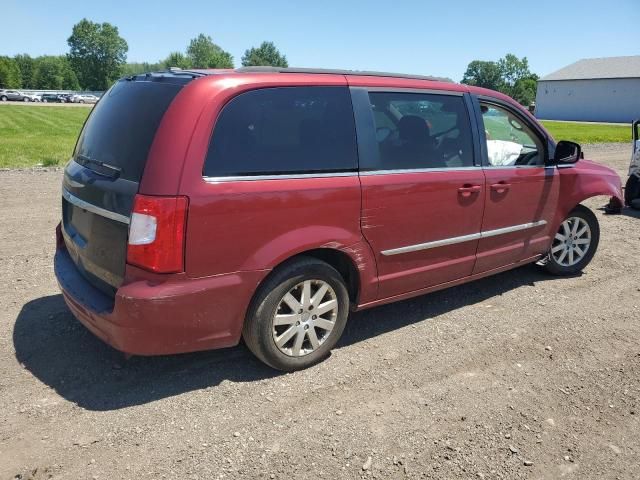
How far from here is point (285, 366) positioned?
341 cm

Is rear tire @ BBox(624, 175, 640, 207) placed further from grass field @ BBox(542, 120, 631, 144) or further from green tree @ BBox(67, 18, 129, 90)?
green tree @ BBox(67, 18, 129, 90)

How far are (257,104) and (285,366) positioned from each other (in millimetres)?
1663

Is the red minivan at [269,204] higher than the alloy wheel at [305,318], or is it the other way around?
the red minivan at [269,204]

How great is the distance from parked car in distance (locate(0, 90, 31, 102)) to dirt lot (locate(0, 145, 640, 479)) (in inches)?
2820

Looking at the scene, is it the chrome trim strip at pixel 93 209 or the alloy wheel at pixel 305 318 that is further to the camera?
the alloy wheel at pixel 305 318

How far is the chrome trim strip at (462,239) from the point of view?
378cm

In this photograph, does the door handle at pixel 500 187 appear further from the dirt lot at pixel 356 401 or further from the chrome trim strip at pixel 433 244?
the dirt lot at pixel 356 401

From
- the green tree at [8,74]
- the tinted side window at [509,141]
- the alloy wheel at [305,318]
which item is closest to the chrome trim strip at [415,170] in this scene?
the tinted side window at [509,141]

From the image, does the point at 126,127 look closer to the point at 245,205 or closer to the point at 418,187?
Answer: the point at 245,205

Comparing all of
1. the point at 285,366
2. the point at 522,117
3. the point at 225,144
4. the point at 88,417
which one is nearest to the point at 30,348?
the point at 88,417

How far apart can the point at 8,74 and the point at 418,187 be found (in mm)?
103363

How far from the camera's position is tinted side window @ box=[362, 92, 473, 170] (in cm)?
364

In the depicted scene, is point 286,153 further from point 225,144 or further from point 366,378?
point 366,378

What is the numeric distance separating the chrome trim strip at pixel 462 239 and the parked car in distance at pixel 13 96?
73.7 m
